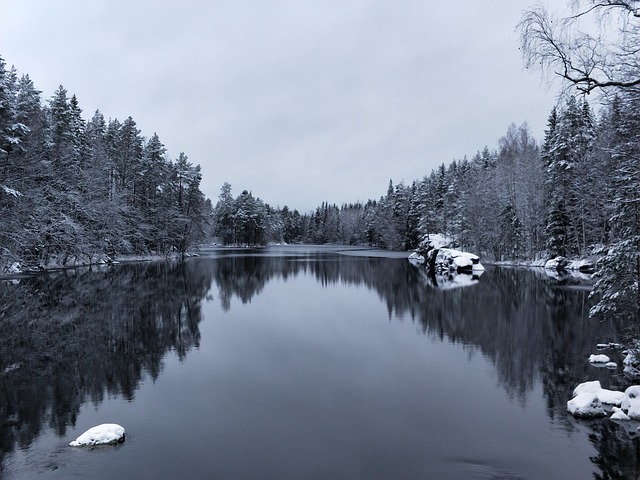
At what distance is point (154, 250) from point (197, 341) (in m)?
52.8

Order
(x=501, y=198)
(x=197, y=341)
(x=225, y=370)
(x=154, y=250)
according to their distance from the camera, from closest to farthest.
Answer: (x=225, y=370) → (x=197, y=341) → (x=501, y=198) → (x=154, y=250)

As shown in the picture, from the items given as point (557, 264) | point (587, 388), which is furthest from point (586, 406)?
point (557, 264)

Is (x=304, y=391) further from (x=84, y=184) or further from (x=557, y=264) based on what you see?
(x=557, y=264)

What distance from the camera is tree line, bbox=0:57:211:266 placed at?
59.6 ft

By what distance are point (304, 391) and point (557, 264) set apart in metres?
43.1

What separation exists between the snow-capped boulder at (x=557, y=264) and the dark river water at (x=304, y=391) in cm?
2454

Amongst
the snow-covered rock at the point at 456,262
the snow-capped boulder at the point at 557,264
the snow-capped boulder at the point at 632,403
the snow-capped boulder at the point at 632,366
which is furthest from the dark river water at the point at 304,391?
the snow-capped boulder at the point at 557,264

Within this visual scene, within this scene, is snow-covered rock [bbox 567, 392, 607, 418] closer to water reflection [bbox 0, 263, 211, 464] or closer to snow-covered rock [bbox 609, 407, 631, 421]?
snow-covered rock [bbox 609, 407, 631, 421]

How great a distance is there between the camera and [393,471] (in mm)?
7152

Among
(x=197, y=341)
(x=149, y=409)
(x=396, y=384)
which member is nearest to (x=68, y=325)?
(x=197, y=341)

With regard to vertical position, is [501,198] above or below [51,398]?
above

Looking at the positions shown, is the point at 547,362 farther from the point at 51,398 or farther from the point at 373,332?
the point at 51,398

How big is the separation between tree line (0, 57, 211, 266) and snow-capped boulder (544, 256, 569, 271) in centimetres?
4292

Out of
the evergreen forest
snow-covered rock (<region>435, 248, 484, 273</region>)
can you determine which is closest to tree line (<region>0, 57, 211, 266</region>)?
the evergreen forest
